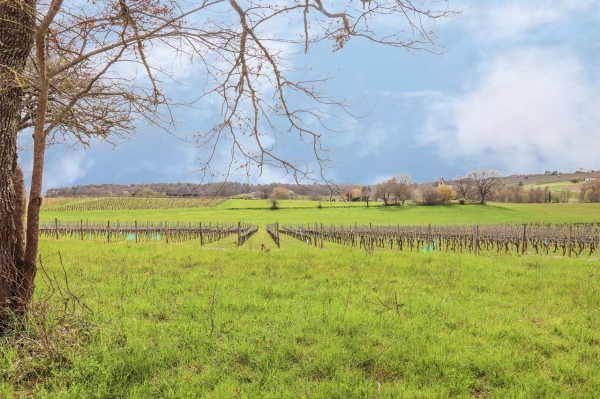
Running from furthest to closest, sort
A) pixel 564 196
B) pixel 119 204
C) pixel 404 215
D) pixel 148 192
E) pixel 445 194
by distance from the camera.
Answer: pixel 119 204 < pixel 148 192 < pixel 564 196 < pixel 445 194 < pixel 404 215

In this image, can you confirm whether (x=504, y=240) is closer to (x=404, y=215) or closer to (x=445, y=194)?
(x=404, y=215)

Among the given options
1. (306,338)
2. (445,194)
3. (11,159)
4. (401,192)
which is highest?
(401,192)

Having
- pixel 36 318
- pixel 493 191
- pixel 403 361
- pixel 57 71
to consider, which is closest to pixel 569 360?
pixel 403 361

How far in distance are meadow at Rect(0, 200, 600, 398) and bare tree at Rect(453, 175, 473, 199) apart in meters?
82.1

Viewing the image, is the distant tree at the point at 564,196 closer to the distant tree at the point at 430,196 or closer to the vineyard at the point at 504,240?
the distant tree at the point at 430,196

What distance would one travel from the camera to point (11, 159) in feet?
12.8

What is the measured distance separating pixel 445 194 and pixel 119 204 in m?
80.3

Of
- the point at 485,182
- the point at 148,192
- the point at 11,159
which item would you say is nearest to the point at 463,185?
the point at 485,182

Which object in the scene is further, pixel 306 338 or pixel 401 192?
pixel 401 192

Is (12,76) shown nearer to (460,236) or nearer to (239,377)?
(239,377)

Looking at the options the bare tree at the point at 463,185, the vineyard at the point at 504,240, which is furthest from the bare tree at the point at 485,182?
the vineyard at the point at 504,240

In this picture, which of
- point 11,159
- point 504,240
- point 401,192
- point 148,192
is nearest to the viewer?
point 11,159

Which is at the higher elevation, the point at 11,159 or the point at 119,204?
the point at 11,159

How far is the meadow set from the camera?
325 cm
